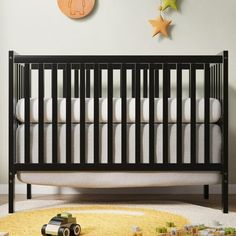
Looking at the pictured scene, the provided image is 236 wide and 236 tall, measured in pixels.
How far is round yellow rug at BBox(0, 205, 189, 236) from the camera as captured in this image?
2.01 m

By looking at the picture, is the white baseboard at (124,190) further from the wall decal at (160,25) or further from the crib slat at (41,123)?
the wall decal at (160,25)

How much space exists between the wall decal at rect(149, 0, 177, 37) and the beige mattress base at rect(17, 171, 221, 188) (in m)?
1.05

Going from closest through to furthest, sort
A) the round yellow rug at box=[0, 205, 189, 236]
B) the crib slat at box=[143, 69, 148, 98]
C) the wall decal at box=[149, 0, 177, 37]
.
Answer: the round yellow rug at box=[0, 205, 189, 236] → the crib slat at box=[143, 69, 148, 98] → the wall decal at box=[149, 0, 177, 37]

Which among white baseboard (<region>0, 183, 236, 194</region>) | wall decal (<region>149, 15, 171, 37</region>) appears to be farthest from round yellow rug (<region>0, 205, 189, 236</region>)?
wall decal (<region>149, 15, 171, 37</region>)

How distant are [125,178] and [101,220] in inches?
14.5

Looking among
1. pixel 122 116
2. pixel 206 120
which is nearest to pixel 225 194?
pixel 206 120

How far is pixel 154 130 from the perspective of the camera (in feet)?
8.41

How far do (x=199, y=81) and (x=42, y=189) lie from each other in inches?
45.5

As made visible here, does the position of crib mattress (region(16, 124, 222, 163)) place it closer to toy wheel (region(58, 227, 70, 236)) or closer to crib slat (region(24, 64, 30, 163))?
crib slat (region(24, 64, 30, 163))

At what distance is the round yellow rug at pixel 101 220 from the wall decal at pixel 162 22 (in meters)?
1.19

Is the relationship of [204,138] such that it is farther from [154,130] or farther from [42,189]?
[42,189]

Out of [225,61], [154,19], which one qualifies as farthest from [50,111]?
[154,19]

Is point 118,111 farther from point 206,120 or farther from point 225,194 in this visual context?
point 225,194

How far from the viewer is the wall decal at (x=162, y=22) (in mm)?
3240
